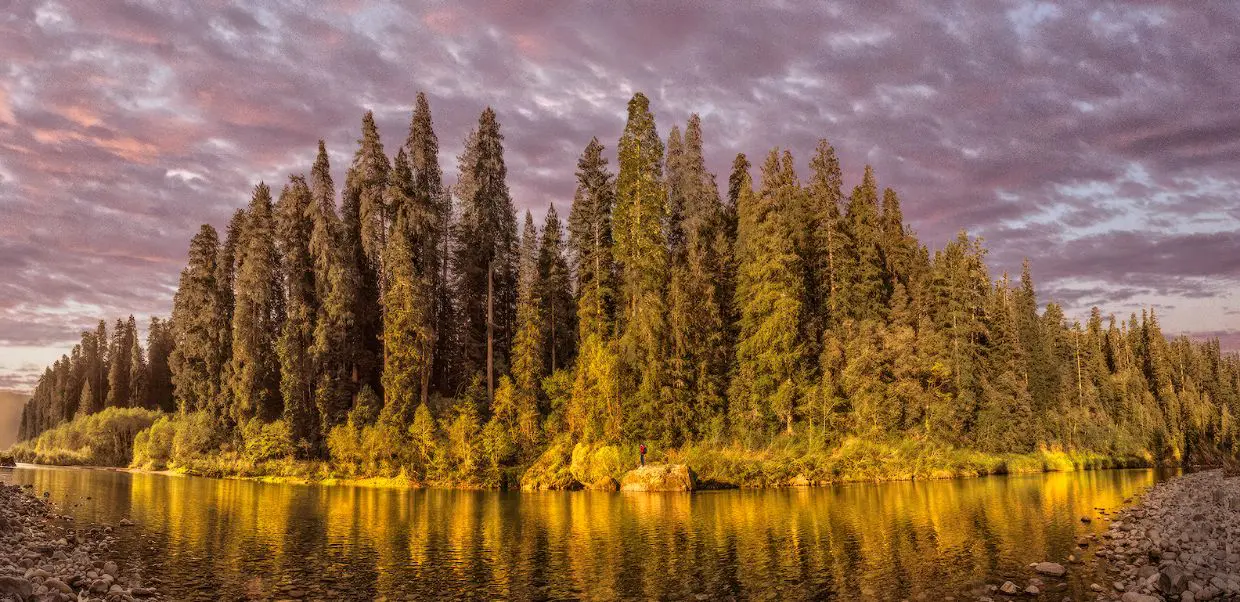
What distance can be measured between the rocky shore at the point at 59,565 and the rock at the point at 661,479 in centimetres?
2766

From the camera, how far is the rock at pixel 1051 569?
761 inches

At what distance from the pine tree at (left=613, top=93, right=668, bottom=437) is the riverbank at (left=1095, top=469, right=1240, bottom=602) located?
29.8 metres

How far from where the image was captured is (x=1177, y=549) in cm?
2058

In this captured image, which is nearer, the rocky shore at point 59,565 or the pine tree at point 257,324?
the rocky shore at point 59,565

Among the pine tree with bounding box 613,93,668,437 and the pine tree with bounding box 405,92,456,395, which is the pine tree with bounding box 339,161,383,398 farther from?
the pine tree with bounding box 613,93,668,437

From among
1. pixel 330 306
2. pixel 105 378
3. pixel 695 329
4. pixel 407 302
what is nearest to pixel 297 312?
pixel 330 306

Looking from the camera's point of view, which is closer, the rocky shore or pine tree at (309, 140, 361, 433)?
the rocky shore

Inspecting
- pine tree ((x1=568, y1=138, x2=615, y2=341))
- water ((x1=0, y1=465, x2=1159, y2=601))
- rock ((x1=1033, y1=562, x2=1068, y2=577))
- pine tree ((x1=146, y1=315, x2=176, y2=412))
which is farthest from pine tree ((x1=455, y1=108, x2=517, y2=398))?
pine tree ((x1=146, y1=315, x2=176, y2=412))

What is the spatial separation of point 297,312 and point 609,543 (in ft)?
165

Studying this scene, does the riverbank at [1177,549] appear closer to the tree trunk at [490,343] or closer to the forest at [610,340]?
the forest at [610,340]

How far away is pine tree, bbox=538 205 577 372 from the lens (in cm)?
6619

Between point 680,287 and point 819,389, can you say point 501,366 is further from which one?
point 819,389

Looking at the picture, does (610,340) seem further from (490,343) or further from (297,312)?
(297,312)

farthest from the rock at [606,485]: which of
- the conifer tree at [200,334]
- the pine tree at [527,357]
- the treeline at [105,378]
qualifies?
the treeline at [105,378]
